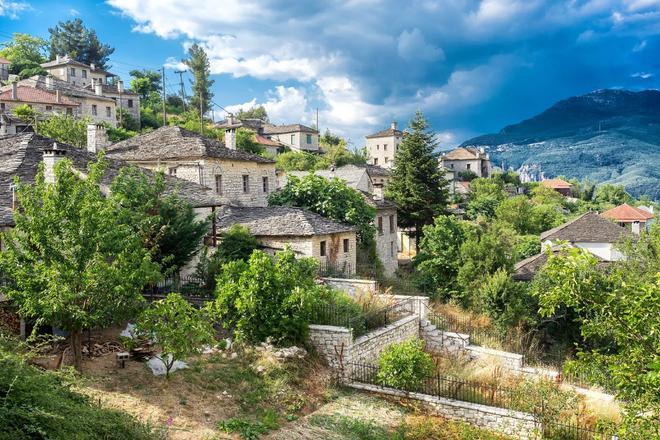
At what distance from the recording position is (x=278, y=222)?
81.8ft

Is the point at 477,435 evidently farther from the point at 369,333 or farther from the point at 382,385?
the point at 369,333

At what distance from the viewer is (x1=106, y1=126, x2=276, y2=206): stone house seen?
30.2m

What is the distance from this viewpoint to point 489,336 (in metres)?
23.6

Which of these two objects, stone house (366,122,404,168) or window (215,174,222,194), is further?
stone house (366,122,404,168)

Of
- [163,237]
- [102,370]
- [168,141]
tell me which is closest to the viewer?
[102,370]

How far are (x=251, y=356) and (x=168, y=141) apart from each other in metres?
20.1

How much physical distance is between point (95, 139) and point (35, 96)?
108 feet

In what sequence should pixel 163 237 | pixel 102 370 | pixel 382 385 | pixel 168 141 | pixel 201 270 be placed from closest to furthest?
pixel 102 370 → pixel 382 385 → pixel 163 237 → pixel 201 270 → pixel 168 141

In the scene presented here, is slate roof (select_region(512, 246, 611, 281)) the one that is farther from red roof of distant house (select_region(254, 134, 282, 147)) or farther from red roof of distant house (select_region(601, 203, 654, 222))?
red roof of distant house (select_region(254, 134, 282, 147))

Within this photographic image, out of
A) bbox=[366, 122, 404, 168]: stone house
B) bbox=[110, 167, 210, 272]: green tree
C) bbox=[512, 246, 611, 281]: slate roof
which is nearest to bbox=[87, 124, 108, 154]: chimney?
bbox=[110, 167, 210, 272]: green tree

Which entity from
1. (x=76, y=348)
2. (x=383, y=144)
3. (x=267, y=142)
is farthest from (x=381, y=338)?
(x=383, y=144)

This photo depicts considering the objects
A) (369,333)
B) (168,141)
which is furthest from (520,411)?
(168,141)

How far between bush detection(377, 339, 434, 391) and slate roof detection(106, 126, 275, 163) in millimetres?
17670

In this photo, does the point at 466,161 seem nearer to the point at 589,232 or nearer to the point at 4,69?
the point at 589,232
